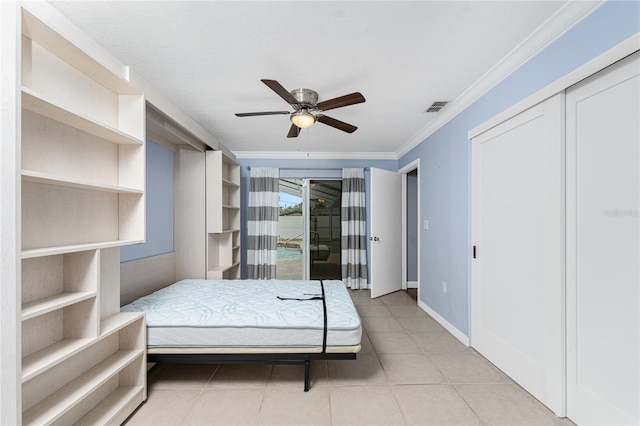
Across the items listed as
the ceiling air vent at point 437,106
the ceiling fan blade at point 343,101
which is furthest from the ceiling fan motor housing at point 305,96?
the ceiling air vent at point 437,106

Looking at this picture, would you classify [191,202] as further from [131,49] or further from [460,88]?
[460,88]

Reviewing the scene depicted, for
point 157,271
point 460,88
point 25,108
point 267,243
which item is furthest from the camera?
point 267,243

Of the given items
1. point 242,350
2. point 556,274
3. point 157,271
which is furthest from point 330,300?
point 157,271

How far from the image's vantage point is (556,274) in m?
1.79

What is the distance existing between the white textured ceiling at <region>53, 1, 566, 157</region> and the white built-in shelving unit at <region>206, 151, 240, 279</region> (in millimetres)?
930

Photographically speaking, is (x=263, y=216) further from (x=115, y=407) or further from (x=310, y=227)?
(x=115, y=407)

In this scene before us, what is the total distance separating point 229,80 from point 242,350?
84.0 inches

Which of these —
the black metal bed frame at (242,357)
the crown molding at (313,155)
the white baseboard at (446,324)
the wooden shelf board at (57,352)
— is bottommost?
the white baseboard at (446,324)

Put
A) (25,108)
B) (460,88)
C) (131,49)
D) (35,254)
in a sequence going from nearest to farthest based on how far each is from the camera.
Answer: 1. (35,254)
2. (25,108)
3. (131,49)
4. (460,88)

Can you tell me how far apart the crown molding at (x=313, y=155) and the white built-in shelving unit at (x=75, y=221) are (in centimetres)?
315

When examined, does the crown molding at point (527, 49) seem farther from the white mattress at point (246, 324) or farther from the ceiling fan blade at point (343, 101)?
the white mattress at point (246, 324)

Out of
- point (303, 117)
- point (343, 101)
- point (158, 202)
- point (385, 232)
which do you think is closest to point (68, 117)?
point (303, 117)

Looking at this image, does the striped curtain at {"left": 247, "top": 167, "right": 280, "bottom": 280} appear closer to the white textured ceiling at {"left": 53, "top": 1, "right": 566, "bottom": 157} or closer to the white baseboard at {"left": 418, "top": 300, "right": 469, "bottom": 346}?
the white textured ceiling at {"left": 53, "top": 1, "right": 566, "bottom": 157}

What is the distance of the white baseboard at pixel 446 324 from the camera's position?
2.86 metres
